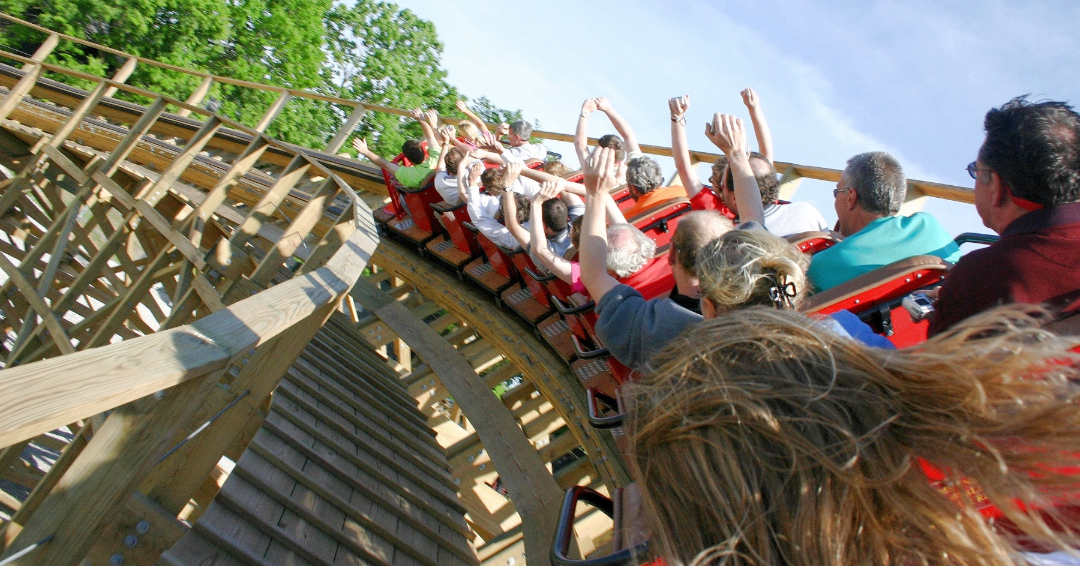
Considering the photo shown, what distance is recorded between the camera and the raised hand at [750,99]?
334 cm

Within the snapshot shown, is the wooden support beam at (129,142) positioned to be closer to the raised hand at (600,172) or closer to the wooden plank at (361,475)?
the wooden plank at (361,475)

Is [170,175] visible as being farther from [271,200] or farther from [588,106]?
[588,106]

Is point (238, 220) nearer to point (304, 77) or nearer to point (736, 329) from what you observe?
point (736, 329)

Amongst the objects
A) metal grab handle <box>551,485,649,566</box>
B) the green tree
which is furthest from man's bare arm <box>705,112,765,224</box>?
the green tree

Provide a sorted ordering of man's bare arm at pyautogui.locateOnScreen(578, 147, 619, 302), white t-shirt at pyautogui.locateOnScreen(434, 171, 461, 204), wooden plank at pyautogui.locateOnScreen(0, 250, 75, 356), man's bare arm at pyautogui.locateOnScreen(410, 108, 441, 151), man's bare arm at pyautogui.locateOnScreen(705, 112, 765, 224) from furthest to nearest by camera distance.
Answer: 1. man's bare arm at pyautogui.locateOnScreen(410, 108, 441, 151)
2. white t-shirt at pyautogui.locateOnScreen(434, 171, 461, 204)
3. wooden plank at pyautogui.locateOnScreen(0, 250, 75, 356)
4. man's bare arm at pyautogui.locateOnScreen(705, 112, 765, 224)
5. man's bare arm at pyautogui.locateOnScreen(578, 147, 619, 302)

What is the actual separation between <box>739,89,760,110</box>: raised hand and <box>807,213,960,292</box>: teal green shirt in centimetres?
124

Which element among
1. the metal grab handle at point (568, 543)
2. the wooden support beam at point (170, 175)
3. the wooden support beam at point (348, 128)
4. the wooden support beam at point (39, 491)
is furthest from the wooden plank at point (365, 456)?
the wooden support beam at point (348, 128)

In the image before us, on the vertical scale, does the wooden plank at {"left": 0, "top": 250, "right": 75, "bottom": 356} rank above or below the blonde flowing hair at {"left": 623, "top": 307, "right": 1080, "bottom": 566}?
below

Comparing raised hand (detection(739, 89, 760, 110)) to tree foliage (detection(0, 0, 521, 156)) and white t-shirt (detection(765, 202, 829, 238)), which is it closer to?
white t-shirt (detection(765, 202, 829, 238))

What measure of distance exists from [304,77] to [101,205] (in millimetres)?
16116

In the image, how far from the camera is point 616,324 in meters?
A: 1.89

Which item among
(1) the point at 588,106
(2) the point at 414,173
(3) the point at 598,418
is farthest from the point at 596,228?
(2) the point at 414,173

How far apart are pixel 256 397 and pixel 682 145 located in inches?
81.0

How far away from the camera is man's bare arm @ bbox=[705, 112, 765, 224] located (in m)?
2.40
